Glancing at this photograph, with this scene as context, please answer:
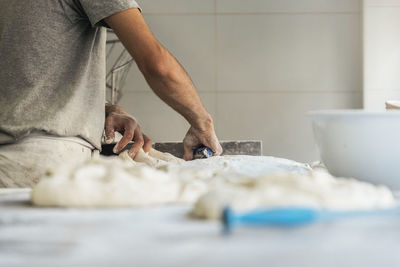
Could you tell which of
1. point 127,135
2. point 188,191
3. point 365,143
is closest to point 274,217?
point 188,191

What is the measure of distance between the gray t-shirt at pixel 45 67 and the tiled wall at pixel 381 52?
1.89 metres

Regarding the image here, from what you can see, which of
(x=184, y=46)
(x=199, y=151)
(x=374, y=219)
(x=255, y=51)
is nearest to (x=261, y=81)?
(x=255, y=51)

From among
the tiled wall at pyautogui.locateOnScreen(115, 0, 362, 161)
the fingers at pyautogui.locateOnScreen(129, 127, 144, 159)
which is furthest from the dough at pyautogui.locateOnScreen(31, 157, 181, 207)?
the tiled wall at pyautogui.locateOnScreen(115, 0, 362, 161)

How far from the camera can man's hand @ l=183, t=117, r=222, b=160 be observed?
1254 millimetres

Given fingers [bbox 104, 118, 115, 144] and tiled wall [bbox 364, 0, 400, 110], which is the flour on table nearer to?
fingers [bbox 104, 118, 115, 144]

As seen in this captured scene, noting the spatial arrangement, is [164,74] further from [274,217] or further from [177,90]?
[274,217]

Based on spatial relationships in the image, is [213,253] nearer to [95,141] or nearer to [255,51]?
[95,141]

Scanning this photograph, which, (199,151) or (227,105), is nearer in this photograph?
(199,151)

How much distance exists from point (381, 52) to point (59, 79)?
202 centimetres

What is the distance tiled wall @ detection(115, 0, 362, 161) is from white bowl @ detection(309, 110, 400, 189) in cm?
233

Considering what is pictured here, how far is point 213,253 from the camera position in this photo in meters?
0.28

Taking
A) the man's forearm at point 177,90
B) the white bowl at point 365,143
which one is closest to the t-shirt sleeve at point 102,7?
the man's forearm at point 177,90

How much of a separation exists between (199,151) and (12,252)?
97cm

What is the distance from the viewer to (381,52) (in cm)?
278
